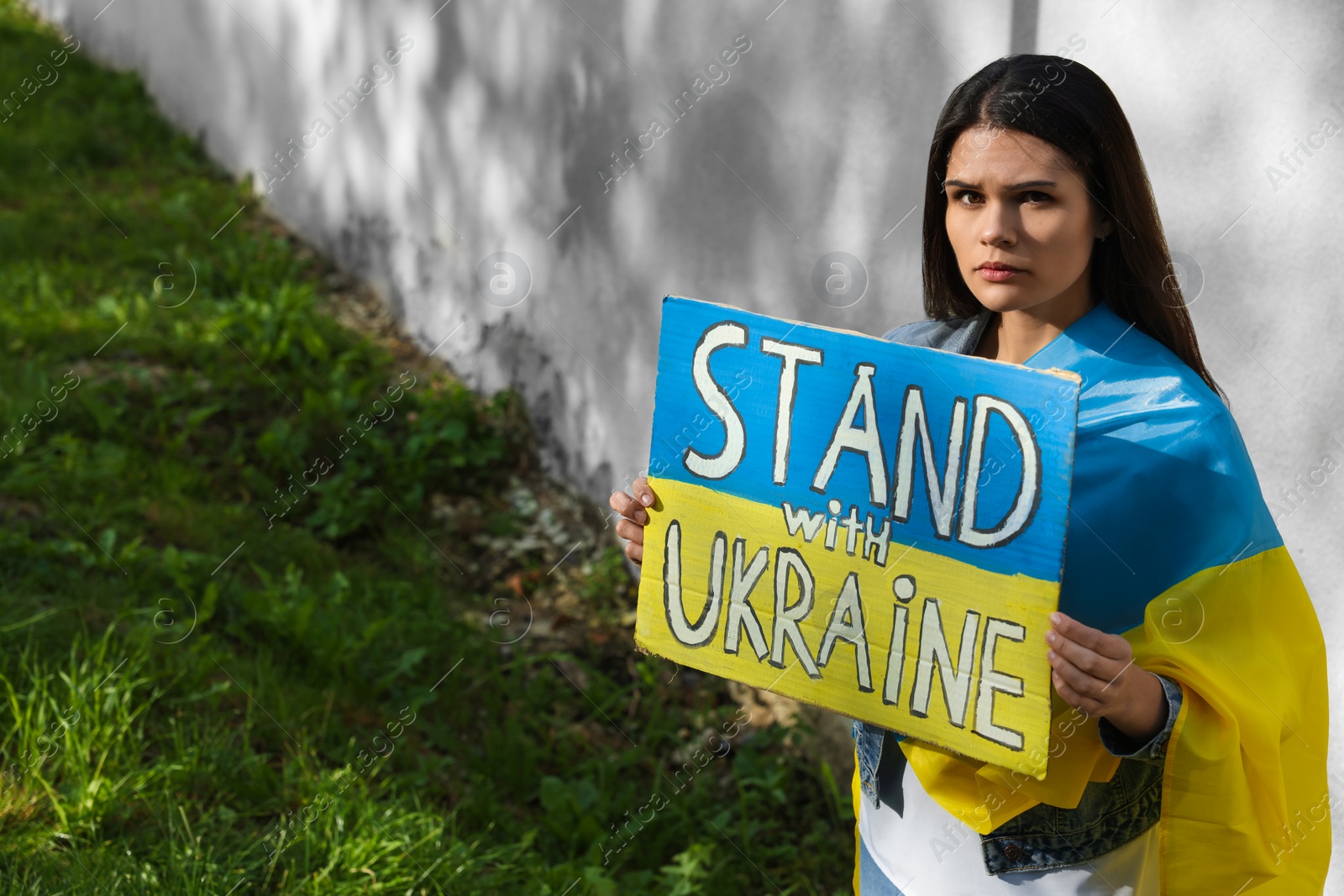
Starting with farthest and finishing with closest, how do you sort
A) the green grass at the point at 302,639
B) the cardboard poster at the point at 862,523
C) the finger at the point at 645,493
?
1. the green grass at the point at 302,639
2. the finger at the point at 645,493
3. the cardboard poster at the point at 862,523

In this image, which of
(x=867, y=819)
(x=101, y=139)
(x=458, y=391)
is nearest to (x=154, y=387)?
(x=458, y=391)

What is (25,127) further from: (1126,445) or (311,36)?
(1126,445)

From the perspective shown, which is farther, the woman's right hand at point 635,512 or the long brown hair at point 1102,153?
the woman's right hand at point 635,512

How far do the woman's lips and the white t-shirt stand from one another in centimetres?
77

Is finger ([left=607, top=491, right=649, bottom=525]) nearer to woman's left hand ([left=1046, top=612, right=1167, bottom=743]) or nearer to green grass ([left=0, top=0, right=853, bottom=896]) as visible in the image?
woman's left hand ([left=1046, top=612, right=1167, bottom=743])

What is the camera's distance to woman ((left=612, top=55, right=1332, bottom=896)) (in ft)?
4.84

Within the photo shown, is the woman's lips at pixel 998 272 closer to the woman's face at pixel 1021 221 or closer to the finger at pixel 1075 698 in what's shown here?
the woman's face at pixel 1021 221

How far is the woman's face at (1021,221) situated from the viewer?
1545 millimetres

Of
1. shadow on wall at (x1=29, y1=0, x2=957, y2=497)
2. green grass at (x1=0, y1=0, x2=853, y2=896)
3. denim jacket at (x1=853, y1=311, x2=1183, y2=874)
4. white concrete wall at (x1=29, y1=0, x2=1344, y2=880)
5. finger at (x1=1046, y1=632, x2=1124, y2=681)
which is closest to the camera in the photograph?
finger at (x1=1046, y1=632, x2=1124, y2=681)

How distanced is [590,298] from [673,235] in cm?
56

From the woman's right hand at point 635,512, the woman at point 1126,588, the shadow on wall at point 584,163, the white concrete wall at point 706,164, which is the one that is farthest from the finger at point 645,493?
the shadow on wall at point 584,163

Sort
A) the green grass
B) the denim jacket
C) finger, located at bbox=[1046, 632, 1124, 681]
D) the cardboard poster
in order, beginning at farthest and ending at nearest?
1. the green grass
2. the denim jacket
3. the cardboard poster
4. finger, located at bbox=[1046, 632, 1124, 681]

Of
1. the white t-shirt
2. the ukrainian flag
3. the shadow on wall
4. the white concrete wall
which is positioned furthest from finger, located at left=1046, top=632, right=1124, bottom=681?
the shadow on wall

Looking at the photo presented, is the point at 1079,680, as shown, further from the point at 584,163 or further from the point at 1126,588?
the point at 584,163
